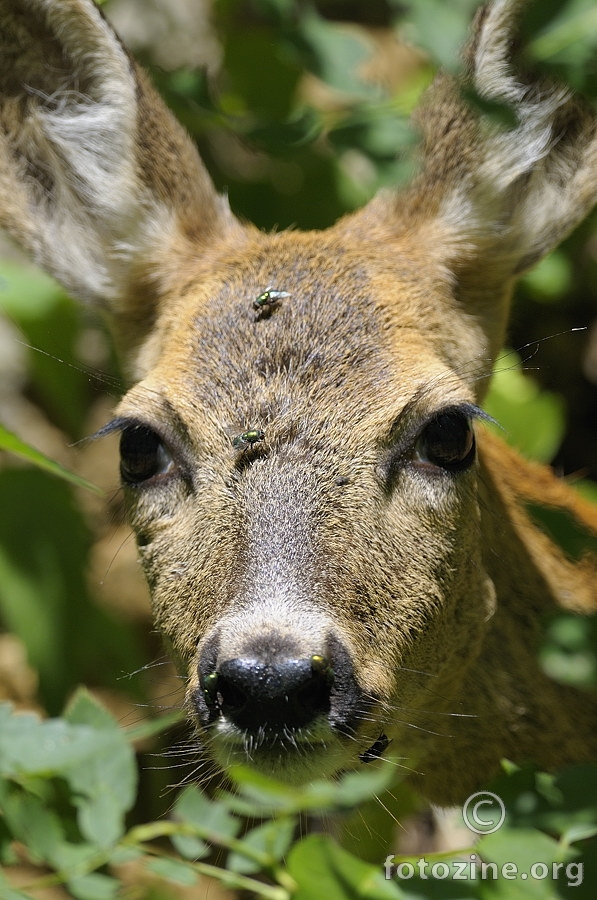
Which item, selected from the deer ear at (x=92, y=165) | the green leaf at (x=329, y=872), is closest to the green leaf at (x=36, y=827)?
the green leaf at (x=329, y=872)

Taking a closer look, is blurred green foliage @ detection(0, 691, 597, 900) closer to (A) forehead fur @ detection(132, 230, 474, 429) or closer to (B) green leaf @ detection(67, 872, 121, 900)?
(B) green leaf @ detection(67, 872, 121, 900)

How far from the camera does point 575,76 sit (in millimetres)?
3744

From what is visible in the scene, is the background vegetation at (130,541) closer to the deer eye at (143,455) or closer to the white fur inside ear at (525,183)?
the white fur inside ear at (525,183)

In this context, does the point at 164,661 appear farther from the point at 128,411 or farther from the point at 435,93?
the point at 435,93

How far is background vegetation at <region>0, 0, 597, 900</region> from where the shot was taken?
287 cm

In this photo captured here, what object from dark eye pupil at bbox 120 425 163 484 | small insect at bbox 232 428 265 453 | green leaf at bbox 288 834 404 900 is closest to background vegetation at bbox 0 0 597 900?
green leaf at bbox 288 834 404 900

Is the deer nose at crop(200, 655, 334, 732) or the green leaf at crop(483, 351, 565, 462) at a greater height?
the green leaf at crop(483, 351, 565, 462)

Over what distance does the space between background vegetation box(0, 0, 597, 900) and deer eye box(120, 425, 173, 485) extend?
1.47 feet

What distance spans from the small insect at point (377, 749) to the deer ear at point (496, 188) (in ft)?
5.50

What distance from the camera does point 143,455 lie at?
4176 mm

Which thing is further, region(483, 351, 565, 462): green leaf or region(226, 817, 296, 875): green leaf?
region(483, 351, 565, 462): green leaf

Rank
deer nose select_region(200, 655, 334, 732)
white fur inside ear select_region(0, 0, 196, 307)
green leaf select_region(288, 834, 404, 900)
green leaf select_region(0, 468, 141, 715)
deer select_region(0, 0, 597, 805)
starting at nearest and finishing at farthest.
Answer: green leaf select_region(288, 834, 404, 900)
deer nose select_region(200, 655, 334, 732)
deer select_region(0, 0, 597, 805)
white fur inside ear select_region(0, 0, 196, 307)
green leaf select_region(0, 468, 141, 715)

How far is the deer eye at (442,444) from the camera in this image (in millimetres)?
3951

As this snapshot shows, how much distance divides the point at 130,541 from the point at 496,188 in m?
3.47
